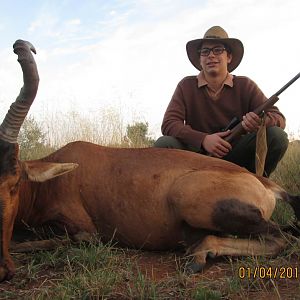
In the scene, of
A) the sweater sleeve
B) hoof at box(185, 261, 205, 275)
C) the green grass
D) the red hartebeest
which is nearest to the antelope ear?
the red hartebeest

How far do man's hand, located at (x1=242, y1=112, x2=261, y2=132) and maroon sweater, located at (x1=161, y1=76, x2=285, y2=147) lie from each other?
1.99 ft

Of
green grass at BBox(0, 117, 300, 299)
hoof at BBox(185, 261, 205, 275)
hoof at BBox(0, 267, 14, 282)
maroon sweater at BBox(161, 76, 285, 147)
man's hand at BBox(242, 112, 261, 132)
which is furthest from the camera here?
maroon sweater at BBox(161, 76, 285, 147)

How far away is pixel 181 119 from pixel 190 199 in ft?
8.09

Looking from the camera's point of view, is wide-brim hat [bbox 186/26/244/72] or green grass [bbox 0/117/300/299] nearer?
green grass [bbox 0/117/300/299]

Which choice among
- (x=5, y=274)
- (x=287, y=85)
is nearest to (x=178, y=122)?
(x=287, y=85)

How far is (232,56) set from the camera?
21.1 feet

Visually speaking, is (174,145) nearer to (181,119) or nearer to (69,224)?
(181,119)

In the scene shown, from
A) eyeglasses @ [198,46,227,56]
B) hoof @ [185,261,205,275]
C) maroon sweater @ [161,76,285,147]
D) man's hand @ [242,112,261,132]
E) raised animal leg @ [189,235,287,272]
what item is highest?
eyeglasses @ [198,46,227,56]

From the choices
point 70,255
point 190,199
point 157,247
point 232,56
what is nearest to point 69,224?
point 70,255

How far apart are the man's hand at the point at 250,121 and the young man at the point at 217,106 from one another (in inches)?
17.4

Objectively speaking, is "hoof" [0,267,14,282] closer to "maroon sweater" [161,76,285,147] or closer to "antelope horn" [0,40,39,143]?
"antelope horn" [0,40,39,143]

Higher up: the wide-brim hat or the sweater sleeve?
the wide-brim hat

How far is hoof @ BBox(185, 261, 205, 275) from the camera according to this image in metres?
3.46

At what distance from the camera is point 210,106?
6082 mm
